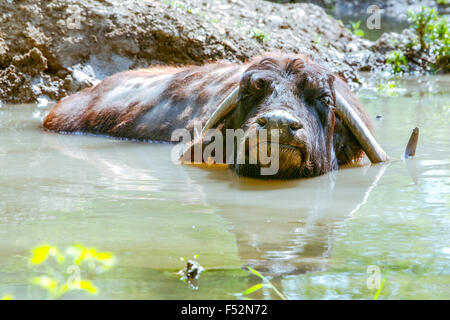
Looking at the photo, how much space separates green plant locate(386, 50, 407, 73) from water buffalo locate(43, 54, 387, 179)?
7.03 m

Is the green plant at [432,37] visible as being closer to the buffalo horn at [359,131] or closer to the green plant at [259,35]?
the green plant at [259,35]

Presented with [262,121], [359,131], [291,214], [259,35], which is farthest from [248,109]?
[259,35]

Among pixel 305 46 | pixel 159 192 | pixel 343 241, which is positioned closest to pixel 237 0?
pixel 305 46

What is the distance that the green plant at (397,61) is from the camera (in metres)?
14.6

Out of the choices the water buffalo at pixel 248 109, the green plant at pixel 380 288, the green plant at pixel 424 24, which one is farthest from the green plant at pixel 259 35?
the green plant at pixel 380 288

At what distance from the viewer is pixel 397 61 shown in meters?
14.6

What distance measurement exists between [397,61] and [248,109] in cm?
916

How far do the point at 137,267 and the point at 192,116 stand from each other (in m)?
4.16

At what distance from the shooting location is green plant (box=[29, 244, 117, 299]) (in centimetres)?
306

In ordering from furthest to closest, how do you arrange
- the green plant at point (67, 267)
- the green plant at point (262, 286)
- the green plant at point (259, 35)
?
the green plant at point (259, 35) < the green plant at point (67, 267) < the green plant at point (262, 286)

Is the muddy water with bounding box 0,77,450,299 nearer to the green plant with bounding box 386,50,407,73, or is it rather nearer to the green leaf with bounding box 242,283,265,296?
the green leaf with bounding box 242,283,265,296

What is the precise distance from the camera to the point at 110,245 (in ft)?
12.2

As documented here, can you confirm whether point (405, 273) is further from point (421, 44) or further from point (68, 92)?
point (421, 44)

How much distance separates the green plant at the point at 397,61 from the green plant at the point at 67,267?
11.9m
